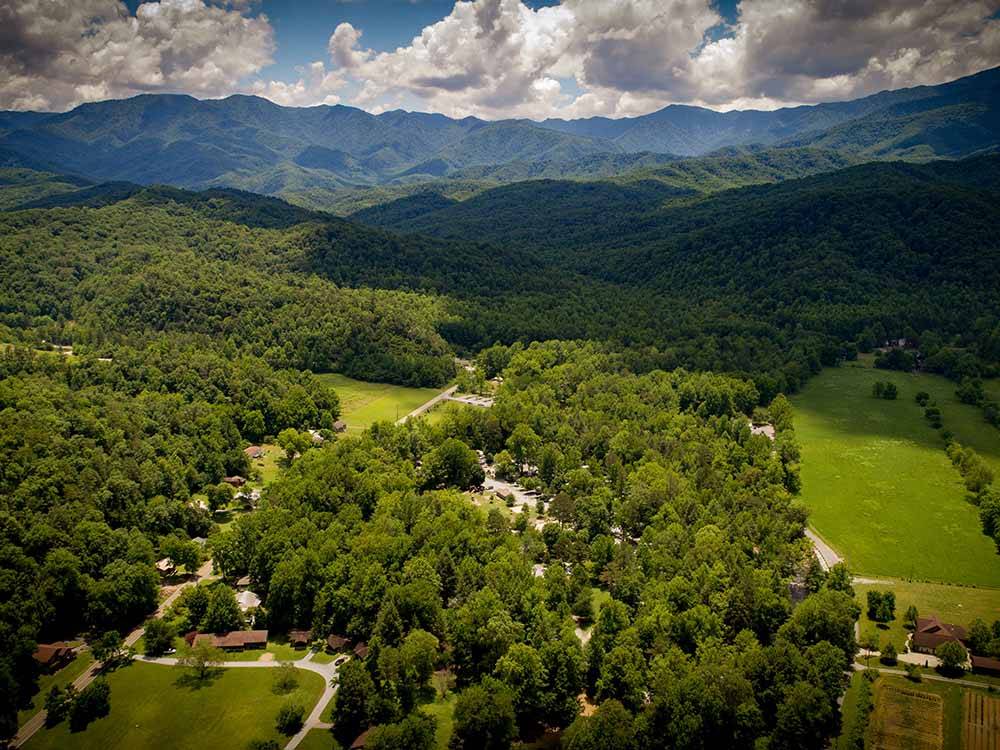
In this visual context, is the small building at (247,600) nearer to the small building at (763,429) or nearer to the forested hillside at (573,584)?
the forested hillside at (573,584)

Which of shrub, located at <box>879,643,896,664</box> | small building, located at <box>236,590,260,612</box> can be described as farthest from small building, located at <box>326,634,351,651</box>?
shrub, located at <box>879,643,896,664</box>

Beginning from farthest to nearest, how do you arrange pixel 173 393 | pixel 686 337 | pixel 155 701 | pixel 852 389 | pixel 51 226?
pixel 51 226
pixel 686 337
pixel 852 389
pixel 173 393
pixel 155 701

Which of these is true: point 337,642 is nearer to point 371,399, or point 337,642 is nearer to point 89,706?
point 89,706

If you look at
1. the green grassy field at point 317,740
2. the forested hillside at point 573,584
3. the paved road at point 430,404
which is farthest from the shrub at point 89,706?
the paved road at point 430,404

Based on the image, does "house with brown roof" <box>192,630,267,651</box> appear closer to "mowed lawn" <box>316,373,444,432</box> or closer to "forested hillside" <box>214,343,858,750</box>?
"forested hillside" <box>214,343,858,750</box>

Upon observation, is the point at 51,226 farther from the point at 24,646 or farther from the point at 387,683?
the point at 387,683

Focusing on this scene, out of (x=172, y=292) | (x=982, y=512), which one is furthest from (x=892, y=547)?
(x=172, y=292)
